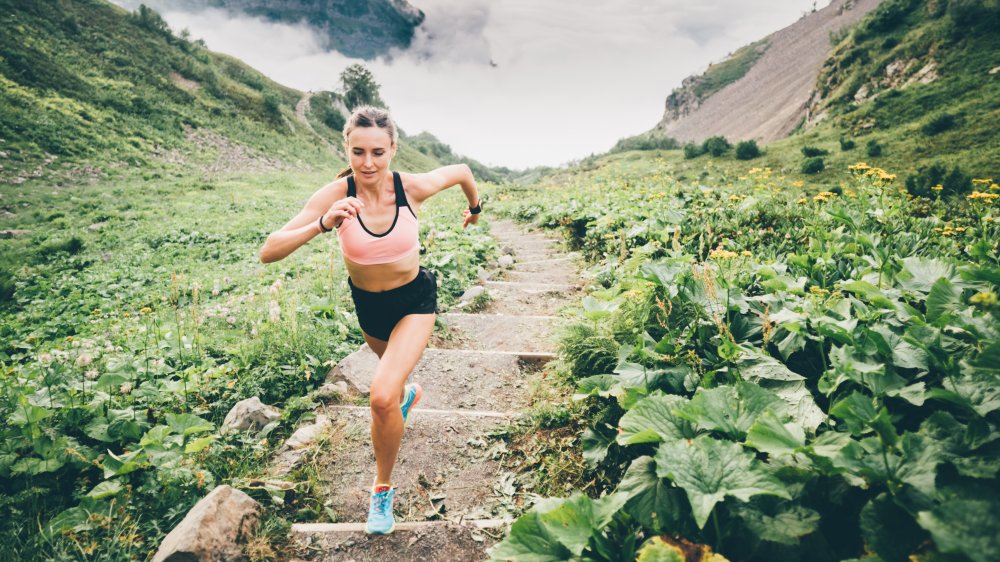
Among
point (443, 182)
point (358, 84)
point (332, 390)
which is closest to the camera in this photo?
point (443, 182)

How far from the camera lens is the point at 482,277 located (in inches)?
301

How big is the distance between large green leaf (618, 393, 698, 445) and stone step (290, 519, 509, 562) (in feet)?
3.90

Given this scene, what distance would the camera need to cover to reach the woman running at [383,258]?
2762 mm

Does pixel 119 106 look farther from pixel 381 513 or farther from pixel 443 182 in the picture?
pixel 381 513

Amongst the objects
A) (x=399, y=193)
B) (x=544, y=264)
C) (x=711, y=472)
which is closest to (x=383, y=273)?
(x=399, y=193)

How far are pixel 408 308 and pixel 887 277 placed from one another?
3254 millimetres

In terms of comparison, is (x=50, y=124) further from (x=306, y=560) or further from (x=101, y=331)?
(x=306, y=560)

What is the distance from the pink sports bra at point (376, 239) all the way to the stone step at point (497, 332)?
2323mm

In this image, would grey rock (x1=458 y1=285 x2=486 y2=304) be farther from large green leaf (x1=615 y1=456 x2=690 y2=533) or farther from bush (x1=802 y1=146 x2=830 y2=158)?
bush (x1=802 y1=146 x2=830 y2=158)

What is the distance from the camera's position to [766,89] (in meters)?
89.2

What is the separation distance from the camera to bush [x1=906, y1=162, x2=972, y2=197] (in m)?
14.7

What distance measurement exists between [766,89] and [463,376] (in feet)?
357

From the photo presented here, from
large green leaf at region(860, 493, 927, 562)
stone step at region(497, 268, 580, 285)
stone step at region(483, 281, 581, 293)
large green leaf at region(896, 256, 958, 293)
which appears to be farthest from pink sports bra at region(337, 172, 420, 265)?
stone step at region(497, 268, 580, 285)

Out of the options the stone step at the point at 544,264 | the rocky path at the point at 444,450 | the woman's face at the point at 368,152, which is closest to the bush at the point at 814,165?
the stone step at the point at 544,264
